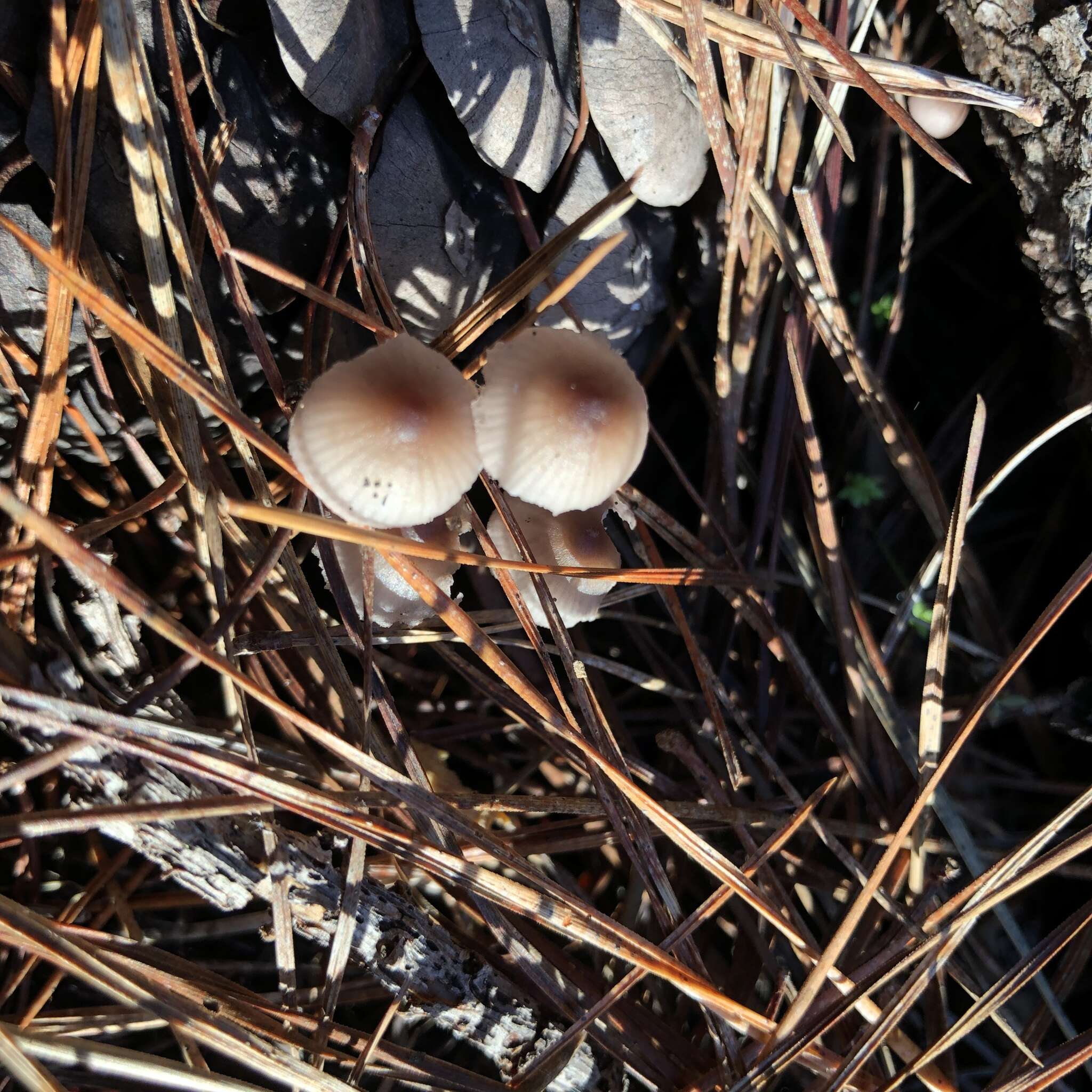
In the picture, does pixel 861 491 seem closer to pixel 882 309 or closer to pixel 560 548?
pixel 882 309

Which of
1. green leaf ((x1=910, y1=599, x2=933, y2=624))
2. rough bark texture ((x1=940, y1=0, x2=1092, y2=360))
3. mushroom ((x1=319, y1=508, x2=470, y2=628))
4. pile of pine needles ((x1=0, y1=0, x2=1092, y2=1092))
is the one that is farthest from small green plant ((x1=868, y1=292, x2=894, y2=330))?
mushroom ((x1=319, y1=508, x2=470, y2=628))

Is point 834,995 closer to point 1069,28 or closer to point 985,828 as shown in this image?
point 985,828

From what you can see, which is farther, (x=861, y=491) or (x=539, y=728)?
(x=861, y=491)

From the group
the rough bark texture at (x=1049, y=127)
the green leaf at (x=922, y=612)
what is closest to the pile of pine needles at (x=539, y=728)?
the green leaf at (x=922, y=612)

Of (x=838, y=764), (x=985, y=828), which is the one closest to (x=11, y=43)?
(x=838, y=764)

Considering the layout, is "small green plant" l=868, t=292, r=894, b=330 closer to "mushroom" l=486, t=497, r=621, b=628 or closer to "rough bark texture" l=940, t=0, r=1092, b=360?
"rough bark texture" l=940, t=0, r=1092, b=360

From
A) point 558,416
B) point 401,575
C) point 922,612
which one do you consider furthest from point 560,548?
point 922,612

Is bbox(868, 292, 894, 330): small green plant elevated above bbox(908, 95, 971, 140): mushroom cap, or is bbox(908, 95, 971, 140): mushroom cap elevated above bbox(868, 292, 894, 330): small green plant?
bbox(908, 95, 971, 140): mushroom cap
